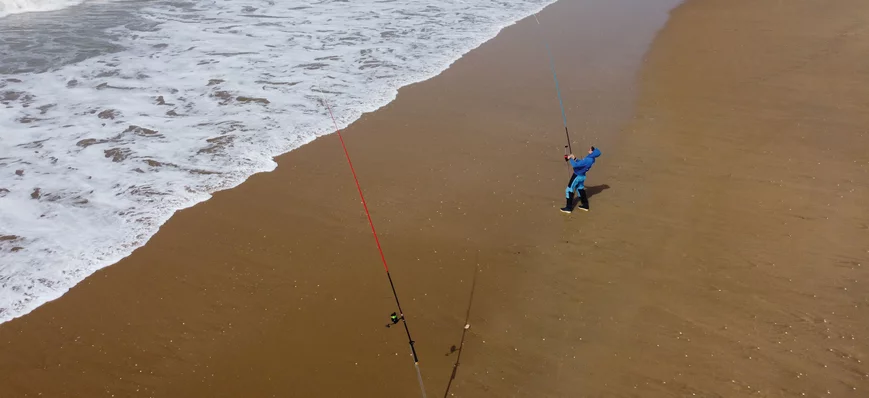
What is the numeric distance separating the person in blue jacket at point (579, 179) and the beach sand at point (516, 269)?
20 cm

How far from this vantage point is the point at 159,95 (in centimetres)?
1177

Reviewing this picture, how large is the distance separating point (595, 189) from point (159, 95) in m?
9.44

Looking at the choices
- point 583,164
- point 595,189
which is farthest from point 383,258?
point 595,189

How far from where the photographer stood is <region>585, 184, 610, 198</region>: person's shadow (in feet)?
27.0

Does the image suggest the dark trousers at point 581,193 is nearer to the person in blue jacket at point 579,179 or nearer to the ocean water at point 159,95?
the person in blue jacket at point 579,179

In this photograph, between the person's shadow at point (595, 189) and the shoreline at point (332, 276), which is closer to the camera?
the shoreline at point (332, 276)

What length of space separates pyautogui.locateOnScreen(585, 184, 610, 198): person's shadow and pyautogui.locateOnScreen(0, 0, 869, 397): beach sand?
0.14 ft

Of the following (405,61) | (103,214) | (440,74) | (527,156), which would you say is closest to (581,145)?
(527,156)

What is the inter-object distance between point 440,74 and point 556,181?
513cm

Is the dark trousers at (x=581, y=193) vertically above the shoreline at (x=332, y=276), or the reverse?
the dark trousers at (x=581, y=193)

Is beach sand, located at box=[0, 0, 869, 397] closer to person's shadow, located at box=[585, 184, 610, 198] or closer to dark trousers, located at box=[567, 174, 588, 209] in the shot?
person's shadow, located at box=[585, 184, 610, 198]

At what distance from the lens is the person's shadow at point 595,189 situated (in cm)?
824

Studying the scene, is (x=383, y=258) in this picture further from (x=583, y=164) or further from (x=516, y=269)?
(x=583, y=164)

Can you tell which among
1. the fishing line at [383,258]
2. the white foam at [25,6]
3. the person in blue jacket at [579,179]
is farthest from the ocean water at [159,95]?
the person in blue jacket at [579,179]
